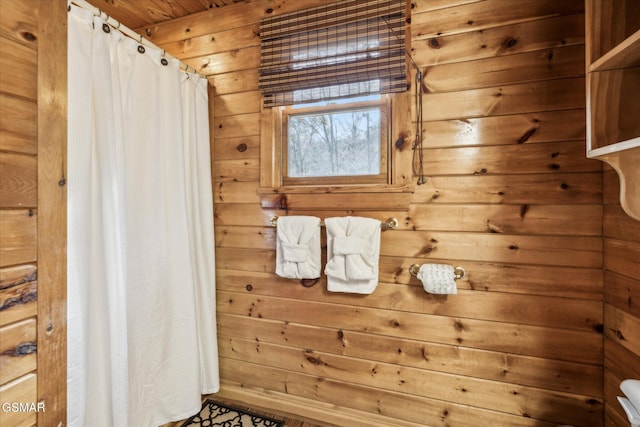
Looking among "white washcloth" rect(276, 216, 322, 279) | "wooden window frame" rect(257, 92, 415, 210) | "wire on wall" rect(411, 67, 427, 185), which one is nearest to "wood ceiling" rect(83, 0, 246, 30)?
"wooden window frame" rect(257, 92, 415, 210)

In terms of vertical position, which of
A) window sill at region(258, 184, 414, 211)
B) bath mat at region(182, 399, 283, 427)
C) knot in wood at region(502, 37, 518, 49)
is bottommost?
bath mat at region(182, 399, 283, 427)

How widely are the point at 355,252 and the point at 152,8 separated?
184 centimetres

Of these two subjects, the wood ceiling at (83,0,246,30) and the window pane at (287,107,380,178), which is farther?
the wood ceiling at (83,0,246,30)

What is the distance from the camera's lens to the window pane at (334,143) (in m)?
1.48

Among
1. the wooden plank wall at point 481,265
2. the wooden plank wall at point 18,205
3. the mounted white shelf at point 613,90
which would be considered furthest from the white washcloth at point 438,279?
the wooden plank wall at point 18,205

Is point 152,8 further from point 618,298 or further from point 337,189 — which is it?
point 618,298

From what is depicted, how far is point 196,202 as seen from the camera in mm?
1596

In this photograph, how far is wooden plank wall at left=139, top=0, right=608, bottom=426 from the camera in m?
1.19

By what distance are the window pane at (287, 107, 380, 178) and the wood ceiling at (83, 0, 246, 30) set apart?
0.85m

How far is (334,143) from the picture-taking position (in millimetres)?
1545

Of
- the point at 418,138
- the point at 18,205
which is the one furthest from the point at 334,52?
the point at 18,205

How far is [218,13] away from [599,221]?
7.08 ft

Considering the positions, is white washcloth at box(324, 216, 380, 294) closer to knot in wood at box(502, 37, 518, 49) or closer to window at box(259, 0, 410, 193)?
window at box(259, 0, 410, 193)

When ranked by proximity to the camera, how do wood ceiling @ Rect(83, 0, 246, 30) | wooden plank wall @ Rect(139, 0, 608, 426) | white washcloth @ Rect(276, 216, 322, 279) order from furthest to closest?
wood ceiling @ Rect(83, 0, 246, 30)
white washcloth @ Rect(276, 216, 322, 279)
wooden plank wall @ Rect(139, 0, 608, 426)
